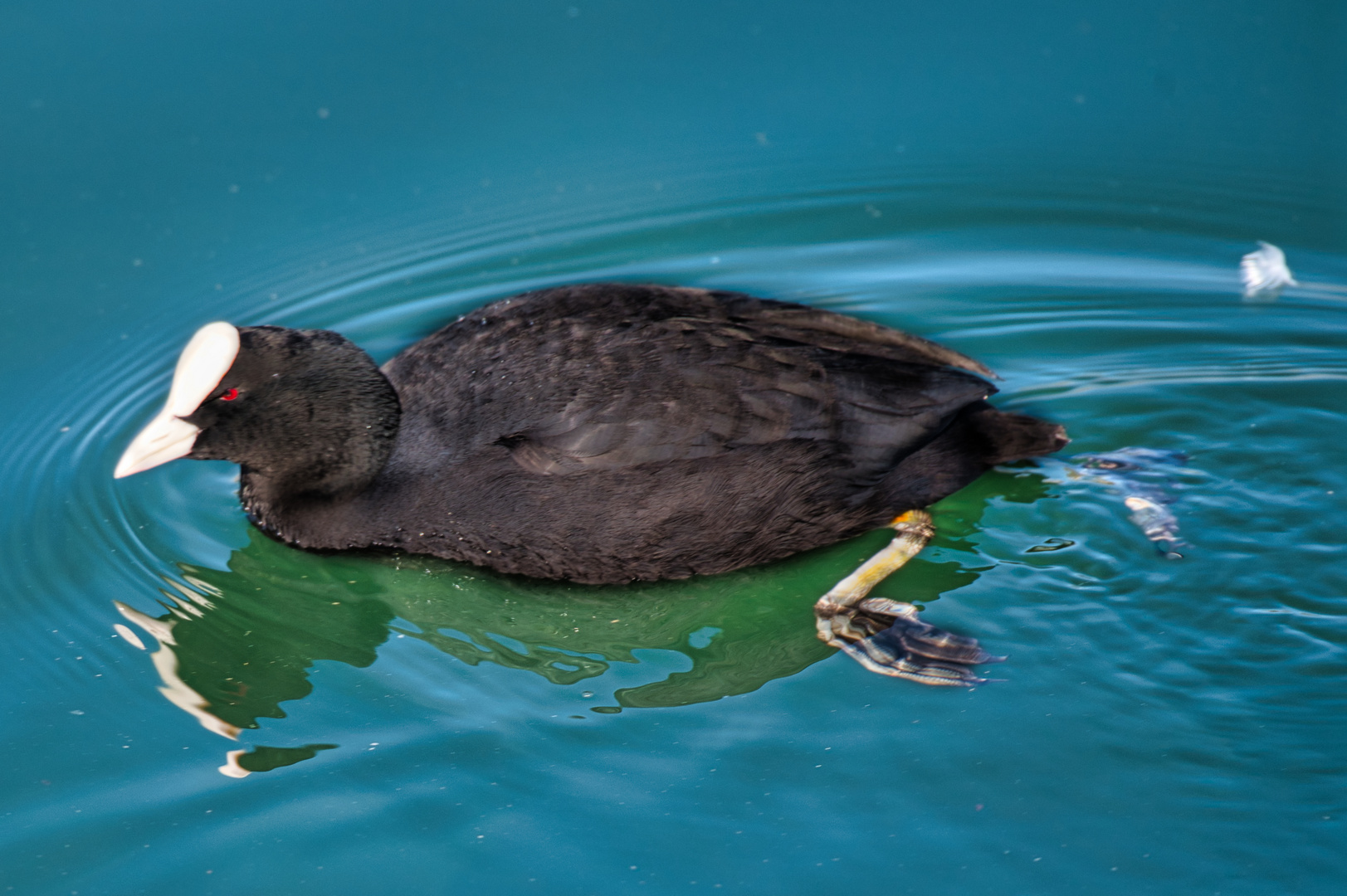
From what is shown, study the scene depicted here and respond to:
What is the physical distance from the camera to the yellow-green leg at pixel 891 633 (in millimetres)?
3688

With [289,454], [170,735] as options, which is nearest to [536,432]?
[289,454]

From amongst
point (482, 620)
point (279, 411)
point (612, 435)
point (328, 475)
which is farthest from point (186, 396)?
point (612, 435)

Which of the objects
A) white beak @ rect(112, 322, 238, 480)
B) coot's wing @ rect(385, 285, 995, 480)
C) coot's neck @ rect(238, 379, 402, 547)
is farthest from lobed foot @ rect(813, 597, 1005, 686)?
white beak @ rect(112, 322, 238, 480)

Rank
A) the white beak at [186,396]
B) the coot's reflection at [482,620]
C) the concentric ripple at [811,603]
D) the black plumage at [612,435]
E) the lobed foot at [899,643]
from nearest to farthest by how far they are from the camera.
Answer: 1. the concentric ripple at [811,603]
2. the lobed foot at [899,643]
3. the coot's reflection at [482,620]
4. the black plumage at [612,435]
5. the white beak at [186,396]

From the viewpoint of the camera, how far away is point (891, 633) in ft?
12.5

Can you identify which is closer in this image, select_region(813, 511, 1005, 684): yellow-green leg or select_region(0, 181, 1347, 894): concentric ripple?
select_region(0, 181, 1347, 894): concentric ripple

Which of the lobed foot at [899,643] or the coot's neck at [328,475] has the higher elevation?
the coot's neck at [328,475]

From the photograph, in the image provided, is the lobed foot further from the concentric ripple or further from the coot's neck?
the coot's neck

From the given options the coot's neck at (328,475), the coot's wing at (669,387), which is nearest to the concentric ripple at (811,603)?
the coot's neck at (328,475)

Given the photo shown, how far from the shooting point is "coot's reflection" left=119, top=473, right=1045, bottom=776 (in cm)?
379

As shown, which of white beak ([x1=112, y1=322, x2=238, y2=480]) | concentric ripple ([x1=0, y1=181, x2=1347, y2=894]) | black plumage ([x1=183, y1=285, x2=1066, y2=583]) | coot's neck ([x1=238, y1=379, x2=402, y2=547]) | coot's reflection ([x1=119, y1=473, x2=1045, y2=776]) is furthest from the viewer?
coot's neck ([x1=238, y1=379, x2=402, y2=547])

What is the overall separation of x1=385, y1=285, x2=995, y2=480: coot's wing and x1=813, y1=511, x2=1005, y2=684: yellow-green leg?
33 cm

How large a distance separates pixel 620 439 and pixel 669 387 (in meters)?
0.23

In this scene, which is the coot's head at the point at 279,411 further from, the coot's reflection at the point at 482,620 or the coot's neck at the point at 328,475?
the coot's reflection at the point at 482,620
